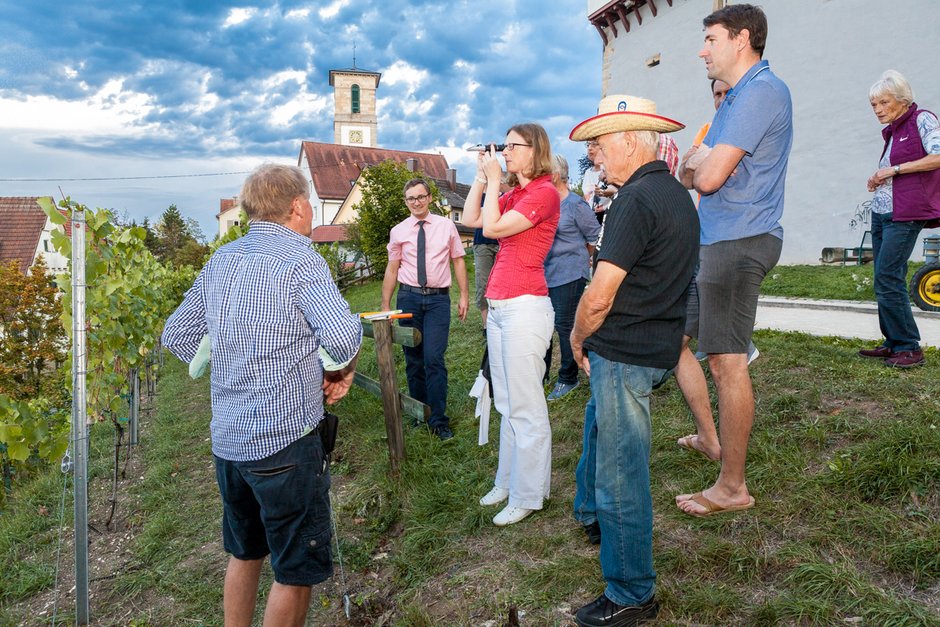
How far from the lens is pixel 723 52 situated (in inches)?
108

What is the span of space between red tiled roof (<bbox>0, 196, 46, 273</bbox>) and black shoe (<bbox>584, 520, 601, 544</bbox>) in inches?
1664

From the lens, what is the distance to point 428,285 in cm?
510

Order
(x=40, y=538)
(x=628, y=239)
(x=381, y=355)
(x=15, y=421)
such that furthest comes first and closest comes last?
(x=40, y=538), (x=381, y=355), (x=15, y=421), (x=628, y=239)

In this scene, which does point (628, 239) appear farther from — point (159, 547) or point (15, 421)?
point (15, 421)

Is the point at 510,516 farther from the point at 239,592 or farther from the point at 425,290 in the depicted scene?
the point at 425,290

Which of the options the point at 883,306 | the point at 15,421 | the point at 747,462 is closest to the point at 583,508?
the point at 747,462

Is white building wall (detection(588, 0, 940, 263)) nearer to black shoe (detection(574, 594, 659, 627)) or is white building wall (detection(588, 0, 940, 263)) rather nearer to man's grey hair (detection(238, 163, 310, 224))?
black shoe (detection(574, 594, 659, 627))

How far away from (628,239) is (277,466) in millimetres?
1445

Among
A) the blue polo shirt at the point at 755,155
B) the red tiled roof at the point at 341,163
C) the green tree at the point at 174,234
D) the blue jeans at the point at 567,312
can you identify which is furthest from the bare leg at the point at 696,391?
the green tree at the point at 174,234

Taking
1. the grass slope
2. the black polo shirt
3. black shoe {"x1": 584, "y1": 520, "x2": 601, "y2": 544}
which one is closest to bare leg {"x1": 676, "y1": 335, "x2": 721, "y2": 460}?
the grass slope

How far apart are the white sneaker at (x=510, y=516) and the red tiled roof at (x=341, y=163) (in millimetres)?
53505

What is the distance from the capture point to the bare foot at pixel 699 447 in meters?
3.36

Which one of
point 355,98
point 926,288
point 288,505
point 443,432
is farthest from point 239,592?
point 355,98

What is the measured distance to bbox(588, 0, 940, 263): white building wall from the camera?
45.5 feet
